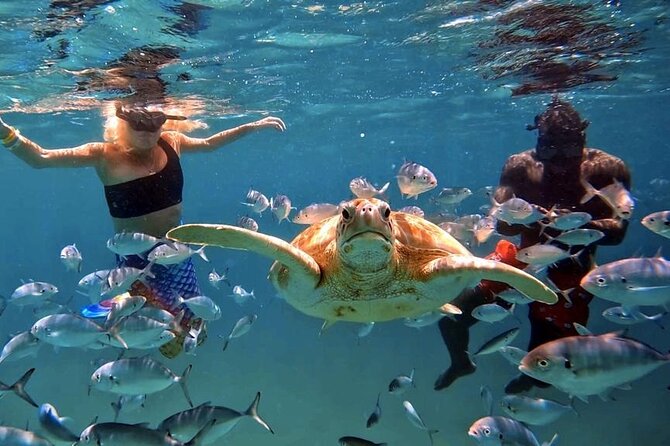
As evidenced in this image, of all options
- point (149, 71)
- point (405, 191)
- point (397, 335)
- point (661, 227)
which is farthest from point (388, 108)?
point (661, 227)

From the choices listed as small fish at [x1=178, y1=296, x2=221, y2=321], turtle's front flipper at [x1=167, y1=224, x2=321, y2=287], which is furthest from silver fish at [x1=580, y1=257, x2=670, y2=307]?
small fish at [x1=178, y1=296, x2=221, y2=321]

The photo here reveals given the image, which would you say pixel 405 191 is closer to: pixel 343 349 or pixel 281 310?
pixel 343 349

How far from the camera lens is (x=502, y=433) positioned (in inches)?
174

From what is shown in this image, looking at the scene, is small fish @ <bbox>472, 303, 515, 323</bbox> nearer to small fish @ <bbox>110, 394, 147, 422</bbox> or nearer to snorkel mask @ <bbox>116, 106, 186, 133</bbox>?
small fish @ <bbox>110, 394, 147, 422</bbox>

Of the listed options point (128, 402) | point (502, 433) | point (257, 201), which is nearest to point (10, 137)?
point (128, 402)

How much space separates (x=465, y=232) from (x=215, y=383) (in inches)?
366

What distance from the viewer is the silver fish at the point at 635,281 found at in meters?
4.62

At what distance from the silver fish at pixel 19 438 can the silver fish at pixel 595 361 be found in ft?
14.4

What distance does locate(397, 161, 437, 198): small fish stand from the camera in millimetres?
6758

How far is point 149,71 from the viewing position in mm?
10844

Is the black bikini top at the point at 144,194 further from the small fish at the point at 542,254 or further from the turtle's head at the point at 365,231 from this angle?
the small fish at the point at 542,254

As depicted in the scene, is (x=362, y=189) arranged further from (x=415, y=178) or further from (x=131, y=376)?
(x=131, y=376)

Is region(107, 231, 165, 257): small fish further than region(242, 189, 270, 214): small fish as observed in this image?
No

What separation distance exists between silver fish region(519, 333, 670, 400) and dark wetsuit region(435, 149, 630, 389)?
2067mm
